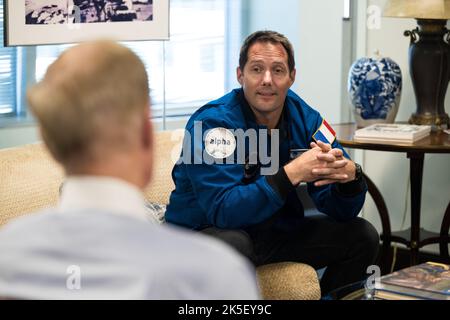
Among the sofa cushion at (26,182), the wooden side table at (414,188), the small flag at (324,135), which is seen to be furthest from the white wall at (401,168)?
the sofa cushion at (26,182)

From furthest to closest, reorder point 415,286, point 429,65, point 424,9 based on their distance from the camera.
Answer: point 429,65
point 424,9
point 415,286

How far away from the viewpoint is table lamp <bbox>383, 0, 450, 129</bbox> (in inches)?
138

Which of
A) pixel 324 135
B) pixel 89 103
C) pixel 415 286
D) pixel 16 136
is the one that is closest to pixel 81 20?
pixel 16 136

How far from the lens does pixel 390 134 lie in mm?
3270

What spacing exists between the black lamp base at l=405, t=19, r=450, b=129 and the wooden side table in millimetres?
142

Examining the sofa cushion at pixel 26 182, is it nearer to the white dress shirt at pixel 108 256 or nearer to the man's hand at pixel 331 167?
the man's hand at pixel 331 167

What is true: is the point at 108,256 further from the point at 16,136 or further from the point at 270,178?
the point at 16,136

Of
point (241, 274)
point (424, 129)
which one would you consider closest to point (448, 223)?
point (424, 129)

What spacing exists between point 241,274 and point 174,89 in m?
2.83

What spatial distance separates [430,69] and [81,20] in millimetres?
1438

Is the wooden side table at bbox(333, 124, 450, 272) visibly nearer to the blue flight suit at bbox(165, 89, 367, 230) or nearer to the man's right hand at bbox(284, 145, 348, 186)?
the blue flight suit at bbox(165, 89, 367, 230)
